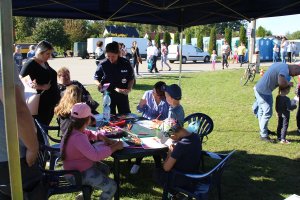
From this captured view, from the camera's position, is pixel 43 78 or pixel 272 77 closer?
pixel 43 78

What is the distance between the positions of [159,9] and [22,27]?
51744mm

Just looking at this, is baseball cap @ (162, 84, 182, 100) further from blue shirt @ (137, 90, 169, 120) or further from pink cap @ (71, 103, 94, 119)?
blue shirt @ (137, 90, 169, 120)

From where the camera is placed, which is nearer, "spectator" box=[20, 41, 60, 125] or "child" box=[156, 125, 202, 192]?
Result: "child" box=[156, 125, 202, 192]

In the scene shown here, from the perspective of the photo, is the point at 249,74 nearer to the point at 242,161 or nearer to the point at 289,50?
the point at 242,161

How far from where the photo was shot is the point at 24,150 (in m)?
2.26

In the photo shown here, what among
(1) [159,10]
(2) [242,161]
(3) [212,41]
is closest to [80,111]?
(2) [242,161]

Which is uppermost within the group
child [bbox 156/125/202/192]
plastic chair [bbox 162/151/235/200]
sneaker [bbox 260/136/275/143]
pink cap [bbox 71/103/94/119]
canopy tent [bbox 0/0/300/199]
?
canopy tent [bbox 0/0/300/199]

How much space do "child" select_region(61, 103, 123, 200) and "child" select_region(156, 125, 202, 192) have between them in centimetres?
52

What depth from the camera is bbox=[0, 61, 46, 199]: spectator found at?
2.03 metres

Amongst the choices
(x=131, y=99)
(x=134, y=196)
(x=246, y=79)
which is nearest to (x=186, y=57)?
(x=246, y=79)

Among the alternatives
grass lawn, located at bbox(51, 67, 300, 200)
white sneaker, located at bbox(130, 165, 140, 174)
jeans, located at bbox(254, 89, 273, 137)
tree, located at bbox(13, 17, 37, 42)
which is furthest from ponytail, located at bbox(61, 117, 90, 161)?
tree, located at bbox(13, 17, 37, 42)

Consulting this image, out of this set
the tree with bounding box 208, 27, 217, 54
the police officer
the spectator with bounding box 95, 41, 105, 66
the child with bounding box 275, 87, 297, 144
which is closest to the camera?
the police officer

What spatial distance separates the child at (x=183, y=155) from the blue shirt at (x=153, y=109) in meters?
1.45

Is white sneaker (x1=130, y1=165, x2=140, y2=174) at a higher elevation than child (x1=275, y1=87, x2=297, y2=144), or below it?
below
